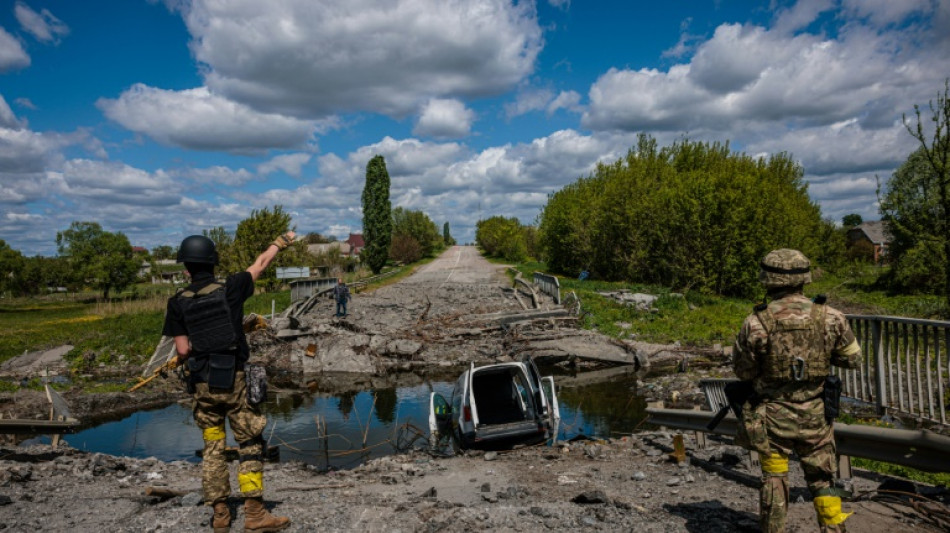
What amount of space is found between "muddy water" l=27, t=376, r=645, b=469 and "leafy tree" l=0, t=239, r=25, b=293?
65.4 m

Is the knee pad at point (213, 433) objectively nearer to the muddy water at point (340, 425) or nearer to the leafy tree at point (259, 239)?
the muddy water at point (340, 425)

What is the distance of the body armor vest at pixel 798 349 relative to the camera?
3734 millimetres

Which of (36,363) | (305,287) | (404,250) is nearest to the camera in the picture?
(36,363)

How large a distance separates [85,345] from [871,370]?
74.7 ft

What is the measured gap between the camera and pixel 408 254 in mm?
71125

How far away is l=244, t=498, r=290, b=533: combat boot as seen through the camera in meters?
4.46

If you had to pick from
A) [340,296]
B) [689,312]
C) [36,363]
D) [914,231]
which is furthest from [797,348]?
[36,363]

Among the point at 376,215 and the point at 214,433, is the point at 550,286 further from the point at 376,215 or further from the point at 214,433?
the point at 376,215

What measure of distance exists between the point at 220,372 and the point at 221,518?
3.99ft

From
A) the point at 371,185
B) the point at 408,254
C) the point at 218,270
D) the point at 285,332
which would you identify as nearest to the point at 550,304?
the point at 285,332

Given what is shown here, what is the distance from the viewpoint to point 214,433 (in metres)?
4.63

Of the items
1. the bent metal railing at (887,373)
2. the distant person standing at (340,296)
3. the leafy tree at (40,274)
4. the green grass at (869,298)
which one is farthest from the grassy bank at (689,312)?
the leafy tree at (40,274)

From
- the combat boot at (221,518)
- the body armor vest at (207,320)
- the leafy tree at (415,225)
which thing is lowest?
the combat boot at (221,518)

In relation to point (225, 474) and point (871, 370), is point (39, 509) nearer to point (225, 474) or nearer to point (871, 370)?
point (225, 474)
